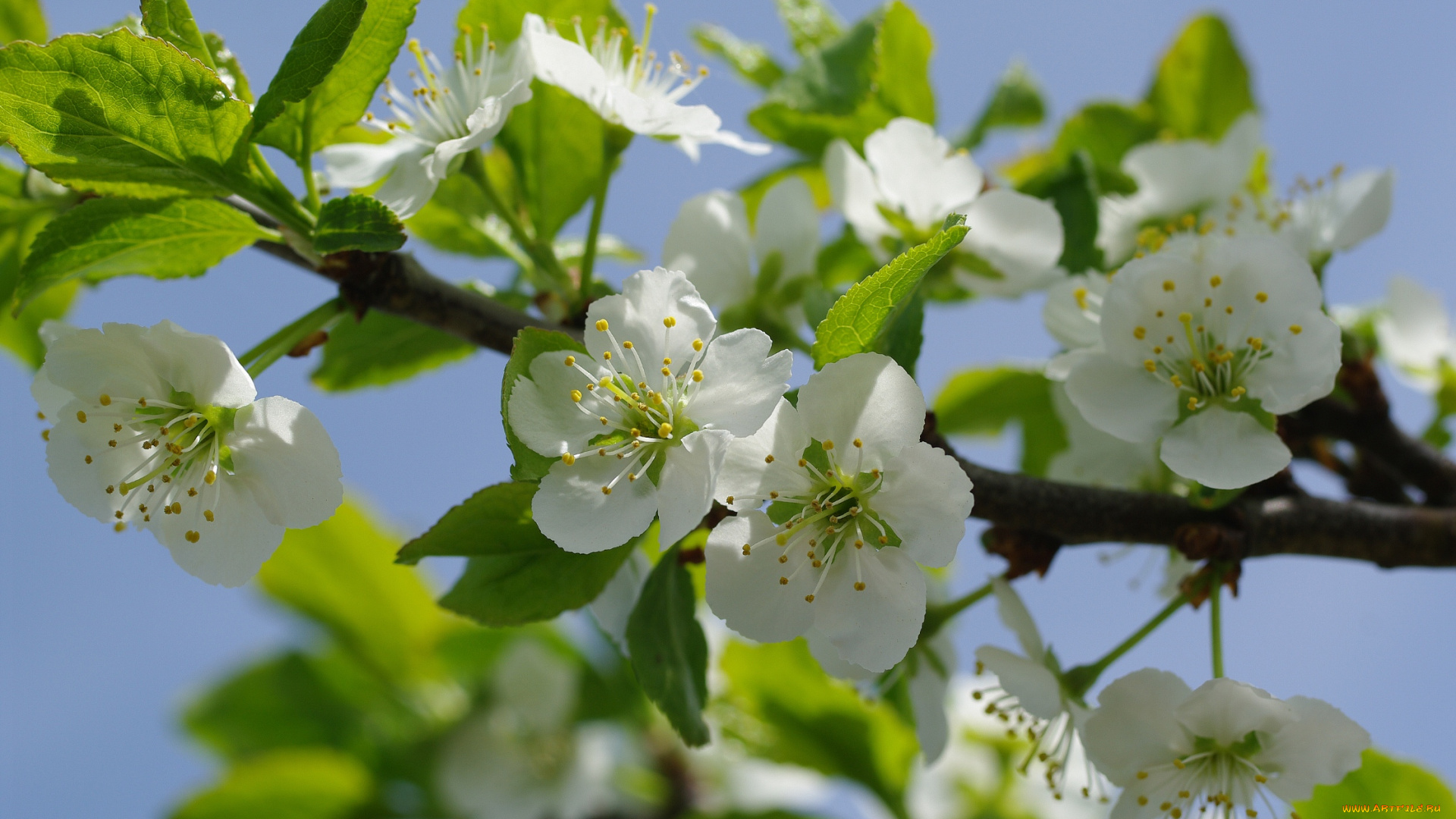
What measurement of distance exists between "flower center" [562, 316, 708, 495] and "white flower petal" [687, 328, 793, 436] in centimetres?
2

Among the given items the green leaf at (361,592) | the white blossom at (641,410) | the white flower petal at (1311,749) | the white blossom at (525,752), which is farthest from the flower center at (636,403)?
the white blossom at (525,752)

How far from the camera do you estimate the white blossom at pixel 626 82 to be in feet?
3.87

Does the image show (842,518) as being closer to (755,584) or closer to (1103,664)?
(755,584)

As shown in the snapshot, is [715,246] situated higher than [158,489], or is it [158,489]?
[715,246]

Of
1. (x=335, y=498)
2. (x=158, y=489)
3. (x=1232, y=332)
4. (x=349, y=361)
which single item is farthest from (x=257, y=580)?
(x=1232, y=332)

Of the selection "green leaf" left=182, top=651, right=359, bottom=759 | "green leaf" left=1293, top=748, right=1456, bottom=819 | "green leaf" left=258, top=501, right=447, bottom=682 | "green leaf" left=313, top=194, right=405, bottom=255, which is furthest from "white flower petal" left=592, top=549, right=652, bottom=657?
Answer: "green leaf" left=182, top=651, right=359, bottom=759

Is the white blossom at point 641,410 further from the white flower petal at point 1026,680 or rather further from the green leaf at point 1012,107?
the green leaf at point 1012,107

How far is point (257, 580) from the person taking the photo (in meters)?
2.67

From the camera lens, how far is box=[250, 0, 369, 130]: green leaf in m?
0.98

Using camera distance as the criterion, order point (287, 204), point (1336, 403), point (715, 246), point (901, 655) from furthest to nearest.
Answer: point (1336, 403)
point (715, 246)
point (287, 204)
point (901, 655)

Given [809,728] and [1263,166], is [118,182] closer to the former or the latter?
[809,728]

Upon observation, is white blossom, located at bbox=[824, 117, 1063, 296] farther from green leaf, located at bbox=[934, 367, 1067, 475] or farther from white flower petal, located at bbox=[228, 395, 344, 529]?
white flower petal, located at bbox=[228, 395, 344, 529]

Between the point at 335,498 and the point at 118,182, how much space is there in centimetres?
39

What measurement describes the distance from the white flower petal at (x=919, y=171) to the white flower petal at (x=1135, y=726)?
26.3 inches
